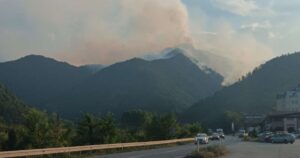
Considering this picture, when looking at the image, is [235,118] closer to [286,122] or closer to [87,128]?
[286,122]

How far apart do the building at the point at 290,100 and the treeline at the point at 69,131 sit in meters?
112

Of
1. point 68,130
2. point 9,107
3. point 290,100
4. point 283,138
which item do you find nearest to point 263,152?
point 68,130

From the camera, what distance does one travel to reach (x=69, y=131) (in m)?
46.4

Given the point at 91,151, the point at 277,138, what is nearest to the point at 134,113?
the point at 277,138

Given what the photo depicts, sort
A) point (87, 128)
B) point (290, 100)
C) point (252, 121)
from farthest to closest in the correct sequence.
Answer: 1. point (290, 100)
2. point (252, 121)
3. point (87, 128)

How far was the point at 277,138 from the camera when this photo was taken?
232ft

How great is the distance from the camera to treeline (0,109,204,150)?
40562mm

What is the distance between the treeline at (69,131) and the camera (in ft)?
133

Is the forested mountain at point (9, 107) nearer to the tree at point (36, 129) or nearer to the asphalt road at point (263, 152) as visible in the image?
the tree at point (36, 129)

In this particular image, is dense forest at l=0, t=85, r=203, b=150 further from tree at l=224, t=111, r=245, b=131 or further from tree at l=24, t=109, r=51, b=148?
tree at l=224, t=111, r=245, b=131

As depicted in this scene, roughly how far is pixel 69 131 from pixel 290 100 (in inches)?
5795

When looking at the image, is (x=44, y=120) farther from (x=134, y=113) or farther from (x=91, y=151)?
(x=134, y=113)

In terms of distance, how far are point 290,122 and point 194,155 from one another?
371 ft

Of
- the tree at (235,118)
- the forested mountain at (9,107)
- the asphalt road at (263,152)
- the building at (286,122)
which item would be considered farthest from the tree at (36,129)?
the tree at (235,118)
